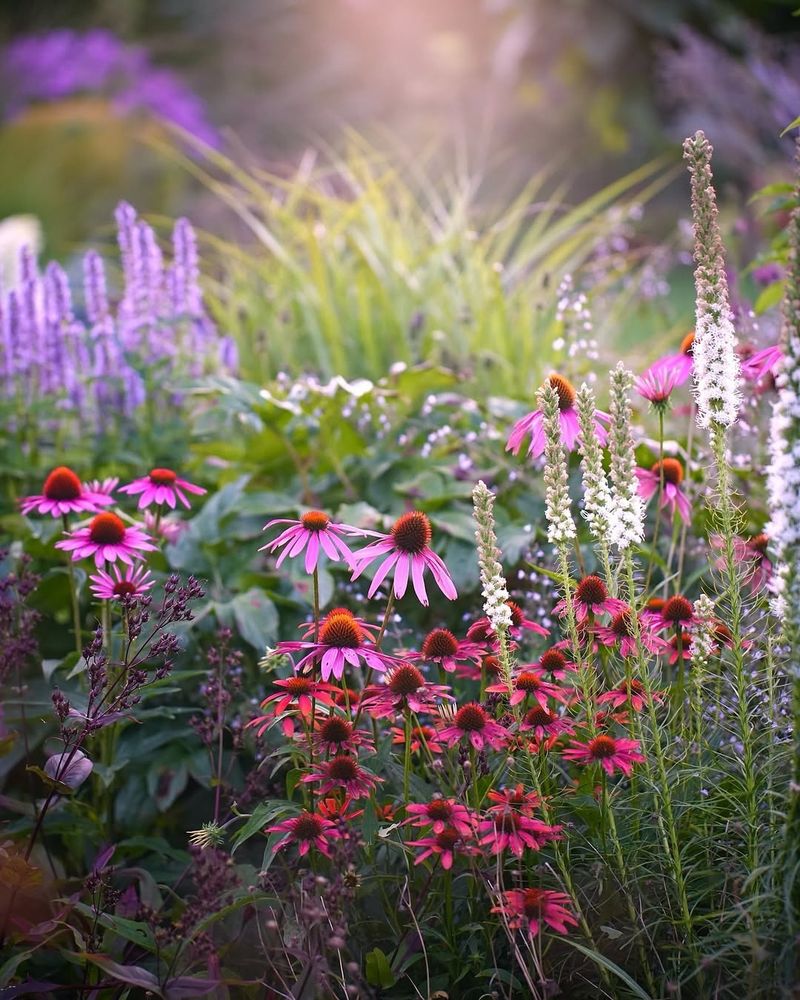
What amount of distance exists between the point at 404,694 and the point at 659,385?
A: 0.71m

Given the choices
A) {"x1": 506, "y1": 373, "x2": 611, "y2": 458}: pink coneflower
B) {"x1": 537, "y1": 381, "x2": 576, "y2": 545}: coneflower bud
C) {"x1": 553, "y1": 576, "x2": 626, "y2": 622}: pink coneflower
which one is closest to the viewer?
{"x1": 537, "y1": 381, "x2": 576, "y2": 545}: coneflower bud

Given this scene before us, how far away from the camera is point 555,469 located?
130 centimetres

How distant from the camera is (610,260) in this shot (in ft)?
13.3

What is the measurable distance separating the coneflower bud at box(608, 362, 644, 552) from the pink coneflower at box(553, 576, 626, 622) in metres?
0.15

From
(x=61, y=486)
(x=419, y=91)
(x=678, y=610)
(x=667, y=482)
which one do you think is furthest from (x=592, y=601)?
(x=419, y=91)

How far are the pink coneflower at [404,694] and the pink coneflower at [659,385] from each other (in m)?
0.64

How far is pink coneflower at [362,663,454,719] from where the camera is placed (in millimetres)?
1438

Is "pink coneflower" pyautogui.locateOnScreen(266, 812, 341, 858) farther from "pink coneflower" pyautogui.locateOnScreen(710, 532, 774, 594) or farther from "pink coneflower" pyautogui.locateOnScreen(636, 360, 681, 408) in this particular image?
"pink coneflower" pyautogui.locateOnScreen(636, 360, 681, 408)

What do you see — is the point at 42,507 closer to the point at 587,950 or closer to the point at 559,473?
the point at 559,473

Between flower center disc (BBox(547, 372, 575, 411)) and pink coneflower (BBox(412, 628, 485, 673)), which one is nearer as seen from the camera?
pink coneflower (BBox(412, 628, 485, 673))

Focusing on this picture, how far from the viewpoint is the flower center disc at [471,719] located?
4.67ft

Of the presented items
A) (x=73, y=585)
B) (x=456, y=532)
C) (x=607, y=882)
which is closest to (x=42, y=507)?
(x=73, y=585)

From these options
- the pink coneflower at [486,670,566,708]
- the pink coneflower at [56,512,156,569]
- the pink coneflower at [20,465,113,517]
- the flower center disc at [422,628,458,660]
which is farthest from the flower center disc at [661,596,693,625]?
the pink coneflower at [20,465,113,517]

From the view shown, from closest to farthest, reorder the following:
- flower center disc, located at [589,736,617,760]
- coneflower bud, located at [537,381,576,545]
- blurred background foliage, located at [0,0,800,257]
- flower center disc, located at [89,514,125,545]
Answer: coneflower bud, located at [537,381,576,545] → flower center disc, located at [589,736,617,760] → flower center disc, located at [89,514,125,545] → blurred background foliage, located at [0,0,800,257]
